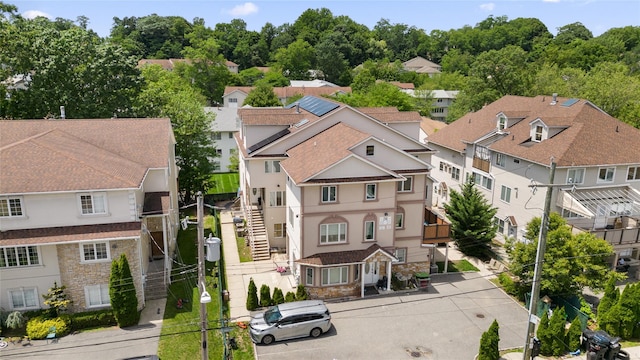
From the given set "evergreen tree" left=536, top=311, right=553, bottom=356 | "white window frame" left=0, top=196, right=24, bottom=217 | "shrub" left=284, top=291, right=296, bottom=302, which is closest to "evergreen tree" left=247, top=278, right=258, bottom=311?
"shrub" left=284, top=291, right=296, bottom=302

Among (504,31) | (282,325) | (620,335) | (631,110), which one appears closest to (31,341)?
(282,325)

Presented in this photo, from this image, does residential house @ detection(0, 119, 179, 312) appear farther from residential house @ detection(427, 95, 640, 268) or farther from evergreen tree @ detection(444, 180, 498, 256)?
residential house @ detection(427, 95, 640, 268)

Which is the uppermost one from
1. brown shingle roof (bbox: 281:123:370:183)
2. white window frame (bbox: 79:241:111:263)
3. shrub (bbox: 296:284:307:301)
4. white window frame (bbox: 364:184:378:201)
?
brown shingle roof (bbox: 281:123:370:183)

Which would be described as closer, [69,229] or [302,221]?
[69,229]

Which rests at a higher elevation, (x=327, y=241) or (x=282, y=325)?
(x=327, y=241)

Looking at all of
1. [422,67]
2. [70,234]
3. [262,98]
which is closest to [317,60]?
[422,67]

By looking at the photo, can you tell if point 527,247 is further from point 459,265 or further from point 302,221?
point 302,221

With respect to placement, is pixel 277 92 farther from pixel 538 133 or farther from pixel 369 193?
pixel 369 193
